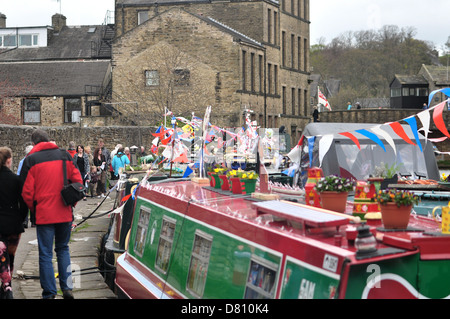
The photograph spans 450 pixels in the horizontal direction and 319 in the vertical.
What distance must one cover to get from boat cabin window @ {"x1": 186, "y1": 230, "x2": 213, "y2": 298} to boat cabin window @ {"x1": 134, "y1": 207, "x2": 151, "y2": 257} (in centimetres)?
181

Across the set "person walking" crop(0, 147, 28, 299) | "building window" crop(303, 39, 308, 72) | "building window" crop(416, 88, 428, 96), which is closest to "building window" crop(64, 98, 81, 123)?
"building window" crop(303, 39, 308, 72)

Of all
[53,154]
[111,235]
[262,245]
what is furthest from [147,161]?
[262,245]

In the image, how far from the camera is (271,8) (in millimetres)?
48844

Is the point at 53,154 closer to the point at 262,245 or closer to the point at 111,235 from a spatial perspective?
the point at 262,245

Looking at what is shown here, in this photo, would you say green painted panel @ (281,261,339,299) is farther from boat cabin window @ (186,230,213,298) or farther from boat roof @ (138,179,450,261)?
boat cabin window @ (186,230,213,298)

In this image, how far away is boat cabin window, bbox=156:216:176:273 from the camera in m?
6.86

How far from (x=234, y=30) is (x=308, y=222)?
142ft

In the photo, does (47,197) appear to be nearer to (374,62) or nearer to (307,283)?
(307,283)

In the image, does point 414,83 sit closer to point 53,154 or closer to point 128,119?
point 128,119
